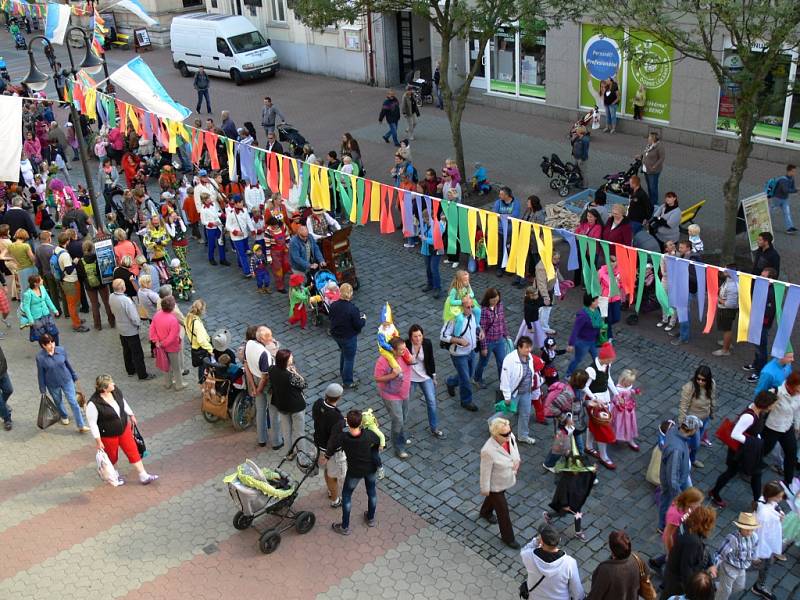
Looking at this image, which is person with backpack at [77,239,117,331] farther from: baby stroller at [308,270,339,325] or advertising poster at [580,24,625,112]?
advertising poster at [580,24,625,112]

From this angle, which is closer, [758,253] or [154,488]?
[154,488]

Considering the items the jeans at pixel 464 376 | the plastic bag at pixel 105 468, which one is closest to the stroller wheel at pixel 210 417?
the plastic bag at pixel 105 468

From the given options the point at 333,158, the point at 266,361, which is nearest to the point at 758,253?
the point at 266,361

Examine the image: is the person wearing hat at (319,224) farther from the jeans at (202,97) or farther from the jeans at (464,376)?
the jeans at (202,97)

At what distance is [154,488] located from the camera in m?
10.6

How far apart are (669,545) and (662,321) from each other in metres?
6.04

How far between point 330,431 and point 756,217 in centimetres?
910

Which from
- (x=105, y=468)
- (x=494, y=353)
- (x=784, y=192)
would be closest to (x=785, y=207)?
(x=784, y=192)

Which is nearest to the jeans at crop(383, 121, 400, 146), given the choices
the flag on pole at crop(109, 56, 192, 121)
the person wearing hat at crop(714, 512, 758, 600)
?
the flag on pole at crop(109, 56, 192, 121)

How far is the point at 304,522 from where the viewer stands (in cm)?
955

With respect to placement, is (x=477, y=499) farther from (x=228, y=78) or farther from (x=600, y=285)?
(x=228, y=78)

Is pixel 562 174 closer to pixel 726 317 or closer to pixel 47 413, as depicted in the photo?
pixel 726 317

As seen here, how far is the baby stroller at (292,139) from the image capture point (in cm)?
2188

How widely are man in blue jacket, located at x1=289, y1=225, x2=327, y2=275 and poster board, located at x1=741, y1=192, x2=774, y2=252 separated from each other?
289 inches
